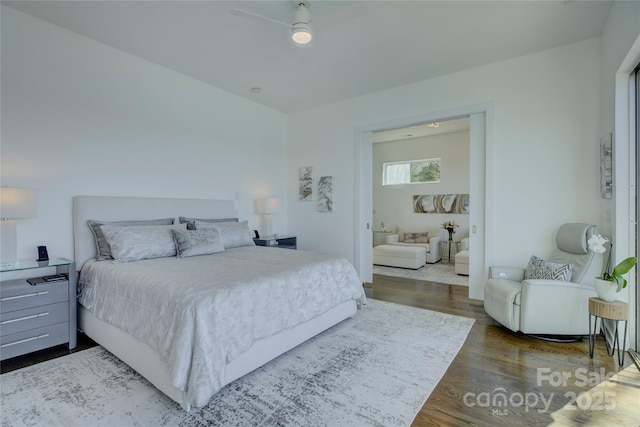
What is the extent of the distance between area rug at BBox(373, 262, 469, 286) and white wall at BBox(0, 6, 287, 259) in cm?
325

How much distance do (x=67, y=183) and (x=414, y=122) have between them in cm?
448

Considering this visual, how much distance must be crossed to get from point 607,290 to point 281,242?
4198mm

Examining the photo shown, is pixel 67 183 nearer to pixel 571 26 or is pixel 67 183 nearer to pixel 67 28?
pixel 67 28

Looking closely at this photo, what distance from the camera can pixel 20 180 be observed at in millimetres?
2887

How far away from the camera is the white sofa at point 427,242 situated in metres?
6.88

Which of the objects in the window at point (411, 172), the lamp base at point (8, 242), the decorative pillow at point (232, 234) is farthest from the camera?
the window at point (411, 172)

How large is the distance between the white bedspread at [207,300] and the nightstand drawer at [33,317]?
186mm

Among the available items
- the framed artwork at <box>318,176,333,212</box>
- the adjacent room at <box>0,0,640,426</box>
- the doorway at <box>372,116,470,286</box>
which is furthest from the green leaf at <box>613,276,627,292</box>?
the doorway at <box>372,116,470,286</box>

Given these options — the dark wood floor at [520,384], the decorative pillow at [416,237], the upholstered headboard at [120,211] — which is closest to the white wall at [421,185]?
the decorative pillow at [416,237]

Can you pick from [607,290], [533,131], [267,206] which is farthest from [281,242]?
[607,290]

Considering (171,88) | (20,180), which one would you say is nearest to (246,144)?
(171,88)

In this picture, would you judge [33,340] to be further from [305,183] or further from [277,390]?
[305,183]

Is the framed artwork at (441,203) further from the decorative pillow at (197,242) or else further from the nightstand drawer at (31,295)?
the nightstand drawer at (31,295)

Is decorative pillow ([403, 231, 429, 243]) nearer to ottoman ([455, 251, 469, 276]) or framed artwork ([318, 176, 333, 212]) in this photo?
ottoman ([455, 251, 469, 276])
